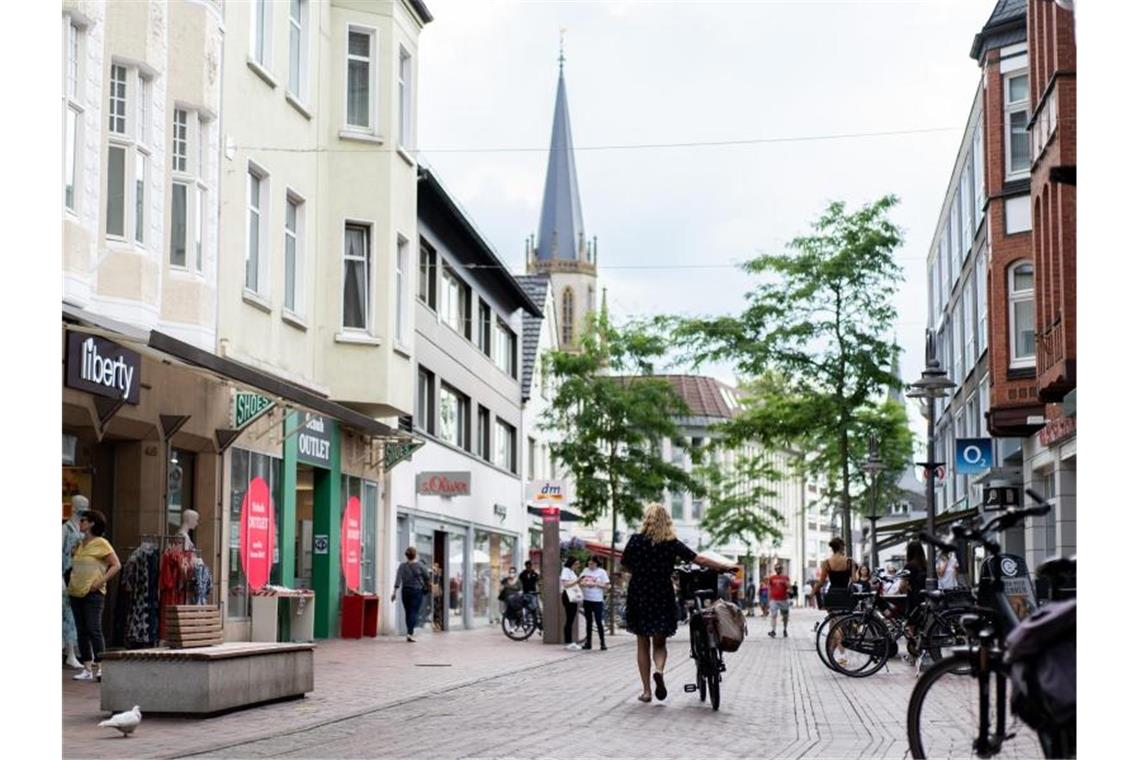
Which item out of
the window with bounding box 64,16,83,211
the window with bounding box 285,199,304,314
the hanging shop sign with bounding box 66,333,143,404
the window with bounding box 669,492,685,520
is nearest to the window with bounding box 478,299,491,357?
the window with bounding box 285,199,304,314

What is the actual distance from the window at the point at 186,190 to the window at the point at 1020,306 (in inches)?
643

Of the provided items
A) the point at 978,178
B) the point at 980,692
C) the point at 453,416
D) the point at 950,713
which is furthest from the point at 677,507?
the point at 980,692

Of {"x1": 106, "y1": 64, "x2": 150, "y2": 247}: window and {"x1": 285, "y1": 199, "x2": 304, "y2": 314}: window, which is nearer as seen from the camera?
{"x1": 106, "y1": 64, "x2": 150, "y2": 247}: window

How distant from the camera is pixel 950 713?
8.66 metres

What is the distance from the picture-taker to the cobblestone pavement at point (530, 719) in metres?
12.0

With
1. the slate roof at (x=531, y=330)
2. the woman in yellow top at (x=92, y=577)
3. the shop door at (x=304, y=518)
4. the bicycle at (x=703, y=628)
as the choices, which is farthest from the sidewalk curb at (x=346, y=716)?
the slate roof at (x=531, y=330)

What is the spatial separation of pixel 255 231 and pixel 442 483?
12.6 m

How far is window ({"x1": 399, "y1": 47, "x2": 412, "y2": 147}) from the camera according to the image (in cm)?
3241

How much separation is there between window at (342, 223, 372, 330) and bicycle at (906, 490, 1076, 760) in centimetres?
2224

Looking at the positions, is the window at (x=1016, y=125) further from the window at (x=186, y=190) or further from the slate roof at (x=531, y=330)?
the slate roof at (x=531, y=330)

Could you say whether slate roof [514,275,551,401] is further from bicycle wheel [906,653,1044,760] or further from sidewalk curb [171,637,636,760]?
bicycle wheel [906,653,1044,760]

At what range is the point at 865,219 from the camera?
41.0 metres

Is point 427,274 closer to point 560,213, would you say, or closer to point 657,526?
point 657,526
